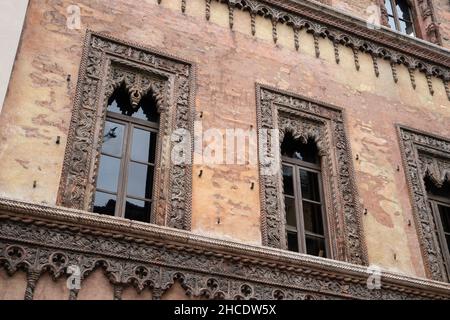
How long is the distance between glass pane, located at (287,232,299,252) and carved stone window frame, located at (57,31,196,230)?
1231 millimetres

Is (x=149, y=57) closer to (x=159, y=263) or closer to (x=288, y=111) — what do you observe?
(x=288, y=111)

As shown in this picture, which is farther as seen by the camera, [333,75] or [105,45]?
[333,75]

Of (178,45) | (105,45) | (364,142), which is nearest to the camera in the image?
(105,45)

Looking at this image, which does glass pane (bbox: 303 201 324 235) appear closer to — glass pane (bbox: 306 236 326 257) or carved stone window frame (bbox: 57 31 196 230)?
glass pane (bbox: 306 236 326 257)

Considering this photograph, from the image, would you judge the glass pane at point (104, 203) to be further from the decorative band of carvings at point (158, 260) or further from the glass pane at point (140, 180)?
the decorative band of carvings at point (158, 260)

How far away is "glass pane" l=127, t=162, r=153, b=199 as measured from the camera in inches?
230

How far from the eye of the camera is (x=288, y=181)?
6734mm

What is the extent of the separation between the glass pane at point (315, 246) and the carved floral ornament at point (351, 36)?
2642 millimetres

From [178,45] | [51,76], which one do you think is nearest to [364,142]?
[178,45]

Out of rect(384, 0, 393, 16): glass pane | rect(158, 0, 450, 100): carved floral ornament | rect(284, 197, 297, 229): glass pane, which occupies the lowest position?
rect(284, 197, 297, 229): glass pane

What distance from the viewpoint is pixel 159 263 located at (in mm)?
5195

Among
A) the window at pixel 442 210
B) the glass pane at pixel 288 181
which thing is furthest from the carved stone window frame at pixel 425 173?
the glass pane at pixel 288 181

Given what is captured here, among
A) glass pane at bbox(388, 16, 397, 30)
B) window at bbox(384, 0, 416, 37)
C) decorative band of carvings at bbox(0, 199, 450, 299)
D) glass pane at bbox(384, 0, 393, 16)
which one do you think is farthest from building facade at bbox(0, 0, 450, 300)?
glass pane at bbox(384, 0, 393, 16)
